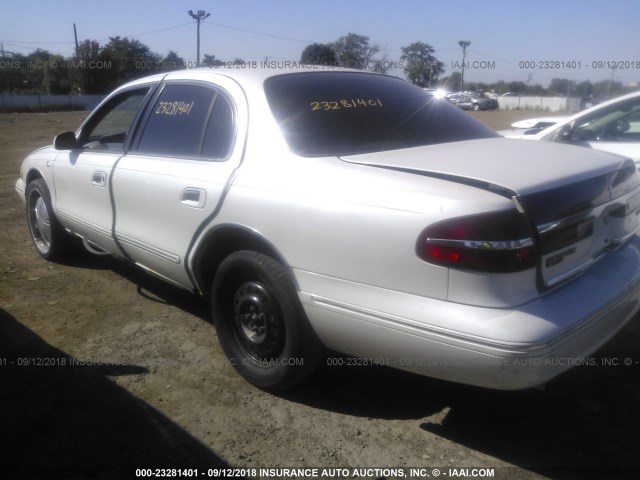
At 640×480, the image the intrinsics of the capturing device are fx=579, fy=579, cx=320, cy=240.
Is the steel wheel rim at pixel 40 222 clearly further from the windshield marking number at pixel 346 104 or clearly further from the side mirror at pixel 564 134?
the side mirror at pixel 564 134

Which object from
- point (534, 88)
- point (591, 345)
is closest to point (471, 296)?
point (591, 345)

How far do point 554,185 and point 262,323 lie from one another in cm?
158

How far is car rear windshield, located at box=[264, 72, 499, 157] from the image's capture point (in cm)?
297

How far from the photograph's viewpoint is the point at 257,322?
3092 mm

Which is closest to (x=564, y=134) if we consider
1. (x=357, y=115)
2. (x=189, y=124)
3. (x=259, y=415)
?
(x=357, y=115)

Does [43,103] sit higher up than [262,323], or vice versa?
[43,103]

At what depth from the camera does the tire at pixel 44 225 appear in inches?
202

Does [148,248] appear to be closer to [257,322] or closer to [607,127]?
[257,322]

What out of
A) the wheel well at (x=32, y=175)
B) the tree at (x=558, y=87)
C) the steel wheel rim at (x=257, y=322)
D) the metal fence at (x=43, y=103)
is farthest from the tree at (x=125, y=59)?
the steel wheel rim at (x=257, y=322)

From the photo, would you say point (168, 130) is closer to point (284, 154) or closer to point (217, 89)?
point (217, 89)

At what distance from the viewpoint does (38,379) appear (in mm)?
3295

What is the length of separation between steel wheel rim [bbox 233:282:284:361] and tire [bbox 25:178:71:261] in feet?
8.93

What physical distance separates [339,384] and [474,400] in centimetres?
73

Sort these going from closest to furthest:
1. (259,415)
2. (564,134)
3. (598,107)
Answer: (259,415) < (598,107) < (564,134)
